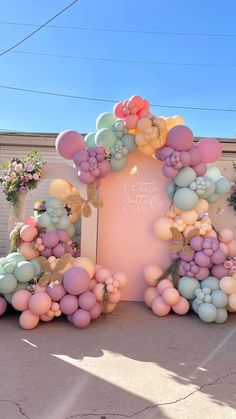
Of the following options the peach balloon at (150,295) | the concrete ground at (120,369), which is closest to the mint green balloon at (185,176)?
the peach balloon at (150,295)

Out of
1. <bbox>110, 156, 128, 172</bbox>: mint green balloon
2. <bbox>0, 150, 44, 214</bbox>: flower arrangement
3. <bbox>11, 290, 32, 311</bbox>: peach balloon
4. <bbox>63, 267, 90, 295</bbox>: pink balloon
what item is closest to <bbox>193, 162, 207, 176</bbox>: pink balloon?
<bbox>110, 156, 128, 172</bbox>: mint green balloon

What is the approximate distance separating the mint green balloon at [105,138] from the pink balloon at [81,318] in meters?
2.34

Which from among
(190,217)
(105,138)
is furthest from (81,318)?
(105,138)

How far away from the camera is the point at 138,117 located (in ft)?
17.4

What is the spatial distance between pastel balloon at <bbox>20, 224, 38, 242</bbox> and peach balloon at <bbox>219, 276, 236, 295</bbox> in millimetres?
2644

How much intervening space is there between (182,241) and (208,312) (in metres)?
1.07

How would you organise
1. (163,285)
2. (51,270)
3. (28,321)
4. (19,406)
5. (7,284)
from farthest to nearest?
1. (163,285)
2. (51,270)
3. (7,284)
4. (28,321)
5. (19,406)

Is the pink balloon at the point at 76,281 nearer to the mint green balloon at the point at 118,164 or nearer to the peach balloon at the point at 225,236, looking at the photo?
the mint green balloon at the point at 118,164

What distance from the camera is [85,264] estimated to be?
496cm

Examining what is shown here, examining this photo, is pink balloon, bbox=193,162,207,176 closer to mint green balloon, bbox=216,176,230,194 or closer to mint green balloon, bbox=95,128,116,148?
mint green balloon, bbox=216,176,230,194

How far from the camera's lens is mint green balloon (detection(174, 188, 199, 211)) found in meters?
5.20

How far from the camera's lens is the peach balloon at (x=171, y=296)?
493 centimetres

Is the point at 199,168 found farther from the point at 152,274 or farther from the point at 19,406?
the point at 19,406

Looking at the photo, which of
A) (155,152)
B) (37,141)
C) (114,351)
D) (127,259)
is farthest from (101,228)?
(37,141)
